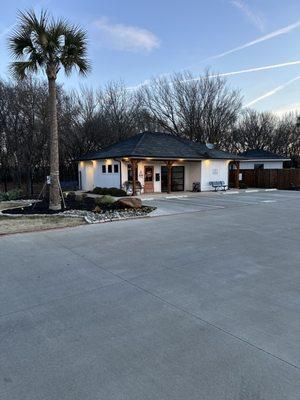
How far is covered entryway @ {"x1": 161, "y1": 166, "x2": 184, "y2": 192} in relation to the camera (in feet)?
76.1

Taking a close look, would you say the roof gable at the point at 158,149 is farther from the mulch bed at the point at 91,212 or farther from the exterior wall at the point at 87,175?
the mulch bed at the point at 91,212

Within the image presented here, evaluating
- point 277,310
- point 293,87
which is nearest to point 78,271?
point 277,310

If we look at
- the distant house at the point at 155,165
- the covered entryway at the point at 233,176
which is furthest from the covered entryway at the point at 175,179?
the covered entryway at the point at 233,176

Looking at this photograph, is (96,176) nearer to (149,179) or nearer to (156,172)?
(149,179)

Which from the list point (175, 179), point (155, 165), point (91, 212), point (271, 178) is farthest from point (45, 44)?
point (271, 178)

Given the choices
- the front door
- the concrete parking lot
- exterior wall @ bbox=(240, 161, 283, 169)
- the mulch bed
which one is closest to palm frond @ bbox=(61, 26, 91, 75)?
the mulch bed

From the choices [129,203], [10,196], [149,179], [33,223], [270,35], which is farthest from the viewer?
[149,179]

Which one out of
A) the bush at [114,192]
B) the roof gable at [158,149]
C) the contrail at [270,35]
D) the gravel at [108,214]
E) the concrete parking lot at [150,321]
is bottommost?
the concrete parking lot at [150,321]

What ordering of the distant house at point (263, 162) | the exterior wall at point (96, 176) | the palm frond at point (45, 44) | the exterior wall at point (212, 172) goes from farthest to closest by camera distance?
the distant house at point (263, 162)
the exterior wall at point (212, 172)
the exterior wall at point (96, 176)
the palm frond at point (45, 44)

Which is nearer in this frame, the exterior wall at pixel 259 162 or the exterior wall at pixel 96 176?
the exterior wall at pixel 96 176

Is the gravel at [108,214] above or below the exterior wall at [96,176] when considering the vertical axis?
below

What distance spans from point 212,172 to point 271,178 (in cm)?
791

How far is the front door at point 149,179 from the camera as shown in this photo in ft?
72.4

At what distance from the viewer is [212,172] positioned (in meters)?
24.3
